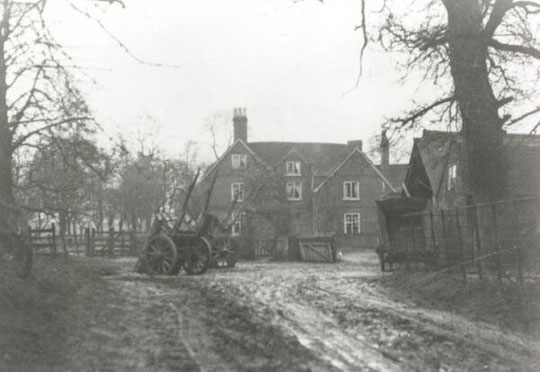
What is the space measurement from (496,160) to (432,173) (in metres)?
23.1

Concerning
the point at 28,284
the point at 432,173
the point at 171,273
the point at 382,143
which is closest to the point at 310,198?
the point at 432,173

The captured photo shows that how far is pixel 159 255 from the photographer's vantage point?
795 inches

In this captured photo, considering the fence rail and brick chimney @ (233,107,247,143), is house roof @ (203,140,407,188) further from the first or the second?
the fence rail

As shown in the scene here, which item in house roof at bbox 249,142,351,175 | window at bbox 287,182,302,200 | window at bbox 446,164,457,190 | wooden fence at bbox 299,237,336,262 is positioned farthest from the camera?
house roof at bbox 249,142,351,175

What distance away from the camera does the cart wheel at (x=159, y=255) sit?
20109 mm

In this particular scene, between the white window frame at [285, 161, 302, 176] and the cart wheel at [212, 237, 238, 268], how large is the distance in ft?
102

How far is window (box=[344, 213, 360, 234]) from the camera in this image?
54.5m

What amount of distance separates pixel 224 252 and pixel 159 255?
18.3 ft

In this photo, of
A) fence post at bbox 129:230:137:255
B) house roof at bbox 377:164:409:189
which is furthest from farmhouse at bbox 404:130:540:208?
house roof at bbox 377:164:409:189

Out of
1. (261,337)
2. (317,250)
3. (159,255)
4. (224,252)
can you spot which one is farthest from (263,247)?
(261,337)

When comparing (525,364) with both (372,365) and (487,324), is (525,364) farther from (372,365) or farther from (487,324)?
(487,324)

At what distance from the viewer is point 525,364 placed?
612 cm

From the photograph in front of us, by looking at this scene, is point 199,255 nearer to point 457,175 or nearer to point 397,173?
point 457,175

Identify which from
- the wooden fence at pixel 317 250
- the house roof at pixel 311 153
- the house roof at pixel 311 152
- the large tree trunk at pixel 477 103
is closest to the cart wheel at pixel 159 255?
the large tree trunk at pixel 477 103
